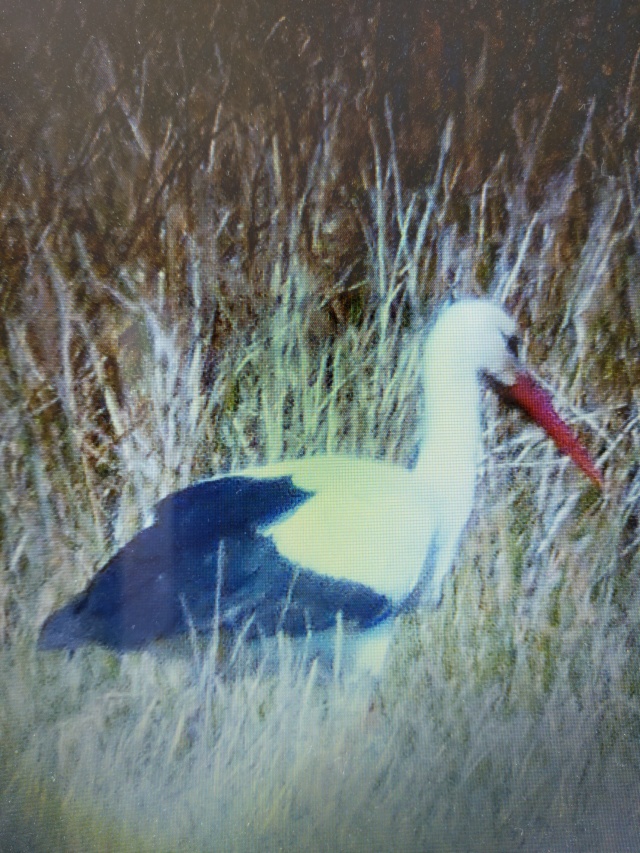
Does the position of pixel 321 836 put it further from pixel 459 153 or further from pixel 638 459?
pixel 459 153

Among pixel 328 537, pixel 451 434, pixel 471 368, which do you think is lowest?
pixel 328 537

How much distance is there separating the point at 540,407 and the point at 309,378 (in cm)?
39

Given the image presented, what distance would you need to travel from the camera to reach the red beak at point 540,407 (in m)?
1.24

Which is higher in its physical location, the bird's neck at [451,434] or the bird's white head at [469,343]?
the bird's white head at [469,343]

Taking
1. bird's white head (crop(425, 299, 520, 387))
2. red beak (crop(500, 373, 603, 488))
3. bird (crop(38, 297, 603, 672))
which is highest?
bird's white head (crop(425, 299, 520, 387))

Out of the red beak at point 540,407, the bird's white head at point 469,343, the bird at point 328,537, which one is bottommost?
→ the bird at point 328,537

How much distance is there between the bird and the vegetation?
0.03 meters

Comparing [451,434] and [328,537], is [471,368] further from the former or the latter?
[328,537]

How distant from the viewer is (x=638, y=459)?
126cm

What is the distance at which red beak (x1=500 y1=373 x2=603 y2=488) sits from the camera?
48.9 inches

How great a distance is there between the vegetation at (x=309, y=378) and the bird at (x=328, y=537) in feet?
0.11

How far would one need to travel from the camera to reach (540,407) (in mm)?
1242

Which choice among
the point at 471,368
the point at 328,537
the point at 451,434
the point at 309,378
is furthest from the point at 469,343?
the point at 328,537

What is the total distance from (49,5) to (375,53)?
516 millimetres
